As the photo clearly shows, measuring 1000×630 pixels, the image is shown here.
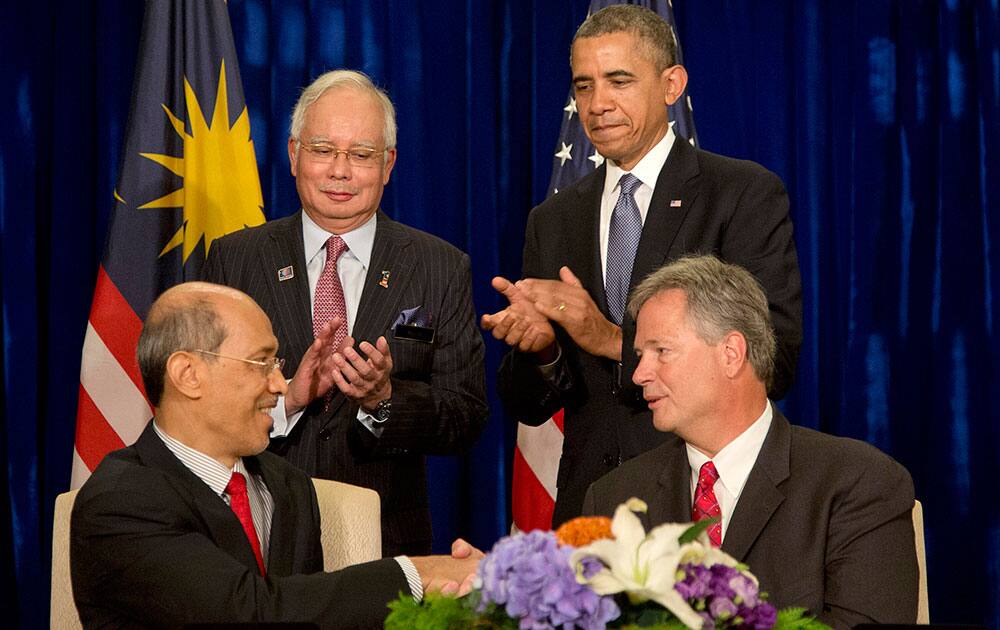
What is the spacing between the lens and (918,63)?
18.4 feet

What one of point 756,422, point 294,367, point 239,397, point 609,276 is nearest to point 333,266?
point 294,367

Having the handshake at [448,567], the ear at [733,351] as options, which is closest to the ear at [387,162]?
the ear at [733,351]

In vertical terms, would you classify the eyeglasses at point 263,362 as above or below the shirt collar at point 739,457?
above

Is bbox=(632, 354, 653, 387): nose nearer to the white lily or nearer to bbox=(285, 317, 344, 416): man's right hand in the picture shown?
bbox=(285, 317, 344, 416): man's right hand

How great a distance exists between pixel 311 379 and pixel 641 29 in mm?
1317

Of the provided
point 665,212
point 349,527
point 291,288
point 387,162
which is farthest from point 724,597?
point 387,162

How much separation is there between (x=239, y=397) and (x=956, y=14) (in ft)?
13.0

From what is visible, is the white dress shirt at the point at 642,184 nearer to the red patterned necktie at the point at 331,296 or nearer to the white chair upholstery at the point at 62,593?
the red patterned necktie at the point at 331,296

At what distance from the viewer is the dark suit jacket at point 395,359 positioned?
358cm

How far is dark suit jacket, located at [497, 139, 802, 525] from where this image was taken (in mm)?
3543

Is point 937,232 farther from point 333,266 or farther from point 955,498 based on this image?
point 333,266

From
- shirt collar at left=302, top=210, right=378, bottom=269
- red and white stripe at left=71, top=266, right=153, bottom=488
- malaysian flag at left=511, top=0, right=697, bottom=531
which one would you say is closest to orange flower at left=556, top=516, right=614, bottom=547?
shirt collar at left=302, top=210, right=378, bottom=269

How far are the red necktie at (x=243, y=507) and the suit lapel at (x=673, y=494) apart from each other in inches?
32.3

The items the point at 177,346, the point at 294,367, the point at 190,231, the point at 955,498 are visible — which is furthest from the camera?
the point at 955,498
